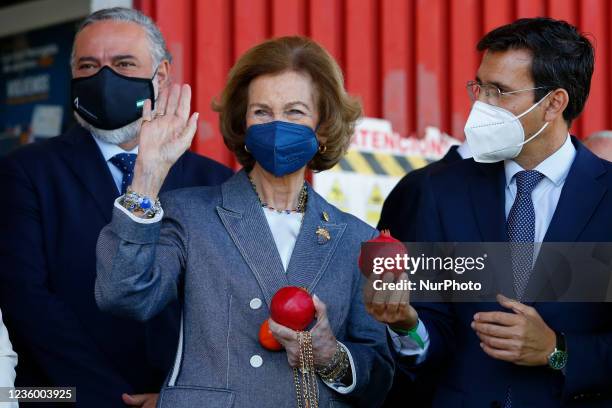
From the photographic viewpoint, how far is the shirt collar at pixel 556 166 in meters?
3.18

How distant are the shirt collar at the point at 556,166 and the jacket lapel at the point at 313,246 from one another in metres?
0.57

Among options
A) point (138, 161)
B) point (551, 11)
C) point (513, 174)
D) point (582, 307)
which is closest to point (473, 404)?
point (582, 307)

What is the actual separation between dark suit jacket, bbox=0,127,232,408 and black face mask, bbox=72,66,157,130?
0.12 metres

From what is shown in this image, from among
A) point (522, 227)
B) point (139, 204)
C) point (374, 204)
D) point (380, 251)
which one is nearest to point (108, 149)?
point (139, 204)

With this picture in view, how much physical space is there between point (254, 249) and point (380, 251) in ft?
1.26

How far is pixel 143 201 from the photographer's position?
2.61 m

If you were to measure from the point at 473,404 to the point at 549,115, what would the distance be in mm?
941

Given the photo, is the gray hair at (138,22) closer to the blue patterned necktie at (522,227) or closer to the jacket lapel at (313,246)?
the jacket lapel at (313,246)

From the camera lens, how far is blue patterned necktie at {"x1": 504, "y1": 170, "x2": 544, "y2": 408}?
302 centimetres

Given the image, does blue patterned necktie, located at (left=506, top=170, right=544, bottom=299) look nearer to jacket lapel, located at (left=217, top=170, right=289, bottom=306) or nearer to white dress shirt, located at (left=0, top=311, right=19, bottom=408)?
jacket lapel, located at (left=217, top=170, right=289, bottom=306)

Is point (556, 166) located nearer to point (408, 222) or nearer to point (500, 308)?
point (500, 308)

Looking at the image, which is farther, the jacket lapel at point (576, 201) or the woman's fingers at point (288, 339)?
the jacket lapel at point (576, 201)

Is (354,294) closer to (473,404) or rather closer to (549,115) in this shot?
(473,404)

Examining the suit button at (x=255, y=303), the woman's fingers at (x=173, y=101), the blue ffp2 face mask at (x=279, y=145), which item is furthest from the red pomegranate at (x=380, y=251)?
the woman's fingers at (x=173, y=101)
